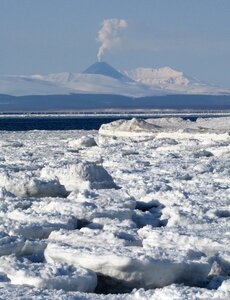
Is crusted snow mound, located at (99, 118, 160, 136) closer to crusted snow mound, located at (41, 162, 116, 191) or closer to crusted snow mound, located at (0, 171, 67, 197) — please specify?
crusted snow mound, located at (41, 162, 116, 191)

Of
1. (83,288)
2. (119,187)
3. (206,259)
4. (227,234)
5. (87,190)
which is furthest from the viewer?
(119,187)

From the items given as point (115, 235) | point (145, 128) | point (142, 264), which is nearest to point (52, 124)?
point (145, 128)

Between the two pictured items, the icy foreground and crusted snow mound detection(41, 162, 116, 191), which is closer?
the icy foreground

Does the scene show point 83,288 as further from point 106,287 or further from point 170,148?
point 170,148

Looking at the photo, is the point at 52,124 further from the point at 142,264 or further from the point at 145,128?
the point at 142,264

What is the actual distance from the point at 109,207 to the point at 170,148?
9.49 m

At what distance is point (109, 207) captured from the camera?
6.62 m

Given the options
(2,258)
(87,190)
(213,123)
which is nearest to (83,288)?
(2,258)

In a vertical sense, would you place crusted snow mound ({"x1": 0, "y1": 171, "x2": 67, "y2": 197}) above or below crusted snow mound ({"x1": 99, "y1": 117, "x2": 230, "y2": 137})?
above

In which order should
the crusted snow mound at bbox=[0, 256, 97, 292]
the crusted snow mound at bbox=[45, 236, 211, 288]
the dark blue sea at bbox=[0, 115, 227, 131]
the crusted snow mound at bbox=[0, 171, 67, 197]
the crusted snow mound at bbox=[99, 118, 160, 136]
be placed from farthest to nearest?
1. the dark blue sea at bbox=[0, 115, 227, 131]
2. the crusted snow mound at bbox=[99, 118, 160, 136]
3. the crusted snow mound at bbox=[0, 171, 67, 197]
4. the crusted snow mound at bbox=[45, 236, 211, 288]
5. the crusted snow mound at bbox=[0, 256, 97, 292]

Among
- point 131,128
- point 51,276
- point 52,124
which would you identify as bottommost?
point 52,124

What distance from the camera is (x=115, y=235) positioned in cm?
535

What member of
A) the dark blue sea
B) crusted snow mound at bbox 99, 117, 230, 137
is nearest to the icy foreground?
crusted snow mound at bbox 99, 117, 230, 137

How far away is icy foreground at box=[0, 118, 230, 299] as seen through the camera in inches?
174
